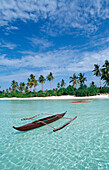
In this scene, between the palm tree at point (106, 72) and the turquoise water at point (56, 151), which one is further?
the palm tree at point (106, 72)

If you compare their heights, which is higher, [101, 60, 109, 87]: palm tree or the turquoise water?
[101, 60, 109, 87]: palm tree

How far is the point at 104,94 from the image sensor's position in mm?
51281

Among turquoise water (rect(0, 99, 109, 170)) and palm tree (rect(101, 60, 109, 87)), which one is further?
palm tree (rect(101, 60, 109, 87))

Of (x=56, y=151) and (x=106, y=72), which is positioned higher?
(x=106, y=72)

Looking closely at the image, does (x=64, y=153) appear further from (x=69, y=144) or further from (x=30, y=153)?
(x=30, y=153)

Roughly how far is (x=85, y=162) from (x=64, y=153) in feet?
3.94

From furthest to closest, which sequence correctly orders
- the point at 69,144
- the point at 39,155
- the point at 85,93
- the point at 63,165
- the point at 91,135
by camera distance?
the point at 85,93 < the point at 91,135 < the point at 69,144 < the point at 39,155 < the point at 63,165

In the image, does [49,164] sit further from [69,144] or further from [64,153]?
[69,144]

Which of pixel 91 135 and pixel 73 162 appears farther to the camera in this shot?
pixel 91 135

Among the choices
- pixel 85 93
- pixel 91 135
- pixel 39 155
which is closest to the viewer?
pixel 39 155

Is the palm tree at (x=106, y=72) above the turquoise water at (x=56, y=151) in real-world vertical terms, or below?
above

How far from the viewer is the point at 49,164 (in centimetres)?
521

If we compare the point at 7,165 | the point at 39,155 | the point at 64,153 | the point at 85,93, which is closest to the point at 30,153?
the point at 39,155

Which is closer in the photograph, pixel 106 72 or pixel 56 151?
pixel 56 151
